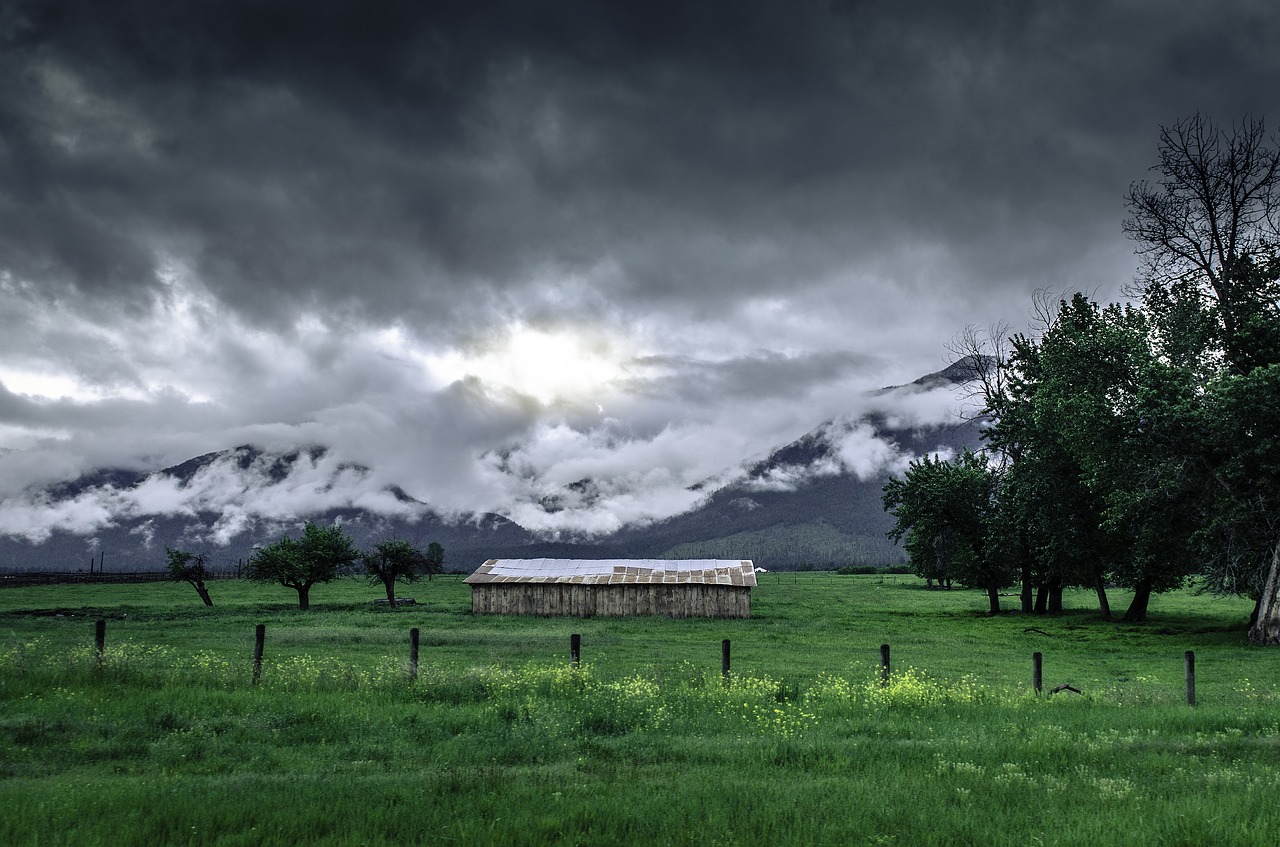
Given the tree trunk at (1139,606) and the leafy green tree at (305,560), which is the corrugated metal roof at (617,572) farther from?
the tree trunk at (1139,606)

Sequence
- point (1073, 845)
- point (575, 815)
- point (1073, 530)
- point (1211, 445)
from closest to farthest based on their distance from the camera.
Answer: point (1073, 845)
point (575, 815)
point (1211, 445)
point (1073, 530)

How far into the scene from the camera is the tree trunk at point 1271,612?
3353cm

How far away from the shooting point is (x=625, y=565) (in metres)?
70.2

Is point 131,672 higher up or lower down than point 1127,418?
lower down

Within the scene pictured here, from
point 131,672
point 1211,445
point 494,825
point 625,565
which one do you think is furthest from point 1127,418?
point 625,565

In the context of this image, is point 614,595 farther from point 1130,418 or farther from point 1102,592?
point 1130,418

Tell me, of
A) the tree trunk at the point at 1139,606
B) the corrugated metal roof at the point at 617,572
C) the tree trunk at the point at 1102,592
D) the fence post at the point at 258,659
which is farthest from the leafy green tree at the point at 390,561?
the tree trunk at the point at 1139,606

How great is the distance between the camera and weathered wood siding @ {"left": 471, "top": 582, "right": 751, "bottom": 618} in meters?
63.1

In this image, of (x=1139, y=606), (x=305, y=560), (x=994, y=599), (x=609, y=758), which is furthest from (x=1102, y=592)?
(x=305, y=560)

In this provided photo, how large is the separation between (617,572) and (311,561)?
90.3 ft

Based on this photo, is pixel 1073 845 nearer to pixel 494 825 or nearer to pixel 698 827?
pixel 698 827

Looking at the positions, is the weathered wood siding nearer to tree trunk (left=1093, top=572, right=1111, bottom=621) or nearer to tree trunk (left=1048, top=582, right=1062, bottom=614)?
tree trunk (left=1048, top=582, right=1062, bottom=614)

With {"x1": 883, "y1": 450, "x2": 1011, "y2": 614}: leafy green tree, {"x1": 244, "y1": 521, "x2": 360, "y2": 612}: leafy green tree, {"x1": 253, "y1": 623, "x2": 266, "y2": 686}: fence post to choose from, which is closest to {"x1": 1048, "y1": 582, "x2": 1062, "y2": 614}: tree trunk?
{"x1": 883, "y1": 450, "x2": 1011, "y2": 614}: leafy green tree

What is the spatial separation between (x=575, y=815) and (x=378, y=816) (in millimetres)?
2335
